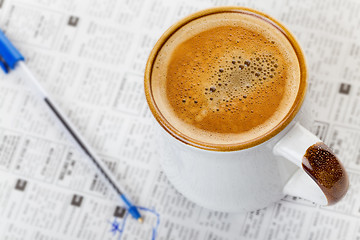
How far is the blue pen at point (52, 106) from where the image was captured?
0.60 m

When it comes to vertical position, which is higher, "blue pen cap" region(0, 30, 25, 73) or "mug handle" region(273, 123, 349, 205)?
"mug handle" region(273, 123, 349, 205)

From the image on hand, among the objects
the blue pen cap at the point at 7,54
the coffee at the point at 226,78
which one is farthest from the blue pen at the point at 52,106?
the coffee at the point at 226,78

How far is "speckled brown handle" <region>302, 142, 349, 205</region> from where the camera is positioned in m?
0.39

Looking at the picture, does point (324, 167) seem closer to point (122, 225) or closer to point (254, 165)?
point (254, 165)

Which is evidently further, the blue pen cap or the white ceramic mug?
the blue pen cap

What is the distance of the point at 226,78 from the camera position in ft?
1.43

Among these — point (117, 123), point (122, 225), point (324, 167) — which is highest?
point (324, 167)

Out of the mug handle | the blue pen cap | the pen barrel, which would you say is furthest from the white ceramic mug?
the blue pen cap

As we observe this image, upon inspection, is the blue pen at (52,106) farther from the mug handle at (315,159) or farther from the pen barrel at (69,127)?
the mug handle at (315,159)

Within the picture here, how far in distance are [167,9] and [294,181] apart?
303 mm

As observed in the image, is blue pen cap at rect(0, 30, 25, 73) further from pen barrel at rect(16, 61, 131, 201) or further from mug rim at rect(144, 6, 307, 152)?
mug rim at rect(144, 6, 307, 152)

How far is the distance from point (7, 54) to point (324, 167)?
0.45 metres

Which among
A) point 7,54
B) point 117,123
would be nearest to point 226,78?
point 117,123

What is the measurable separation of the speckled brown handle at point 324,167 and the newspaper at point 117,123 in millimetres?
194
